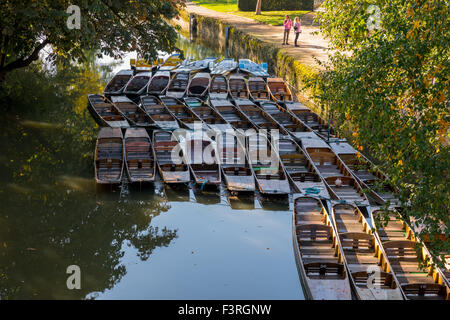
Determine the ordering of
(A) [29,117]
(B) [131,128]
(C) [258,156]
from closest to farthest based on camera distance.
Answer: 1. (C) [258,156]
2. (B) [131,128]
3. (A) [29,117]

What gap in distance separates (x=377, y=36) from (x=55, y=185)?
11.6 meters

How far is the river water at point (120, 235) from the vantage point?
13.2 metres

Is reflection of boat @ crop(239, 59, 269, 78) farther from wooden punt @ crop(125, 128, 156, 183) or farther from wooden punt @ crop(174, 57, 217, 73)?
wooden punt @ crop(125, 128, 156, 183)

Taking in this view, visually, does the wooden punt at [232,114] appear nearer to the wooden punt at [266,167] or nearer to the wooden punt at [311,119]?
the wooden punt at [266,167]

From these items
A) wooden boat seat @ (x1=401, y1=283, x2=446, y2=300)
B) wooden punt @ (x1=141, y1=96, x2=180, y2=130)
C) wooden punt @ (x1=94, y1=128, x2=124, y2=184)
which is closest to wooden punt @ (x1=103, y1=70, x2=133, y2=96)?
wooden punt @ (x1=141, y1=96, x2=180, y2=130)

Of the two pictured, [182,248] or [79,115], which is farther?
[79,115]

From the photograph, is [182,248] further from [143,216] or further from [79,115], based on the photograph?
[79,115]

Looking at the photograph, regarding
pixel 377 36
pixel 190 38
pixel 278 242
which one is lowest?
pixel 190 38

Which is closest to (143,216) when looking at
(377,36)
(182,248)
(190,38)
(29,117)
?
(182,248)

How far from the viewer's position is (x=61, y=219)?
16156 millimetres

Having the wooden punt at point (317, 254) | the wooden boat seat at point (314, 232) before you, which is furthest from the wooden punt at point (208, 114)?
the wooden boat seat at point (314, 232)

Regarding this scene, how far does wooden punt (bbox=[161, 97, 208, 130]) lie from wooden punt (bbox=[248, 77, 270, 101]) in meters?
4.09

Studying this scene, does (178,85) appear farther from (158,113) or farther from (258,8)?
(258,8)

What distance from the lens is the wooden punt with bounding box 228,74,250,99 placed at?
91.9ft
